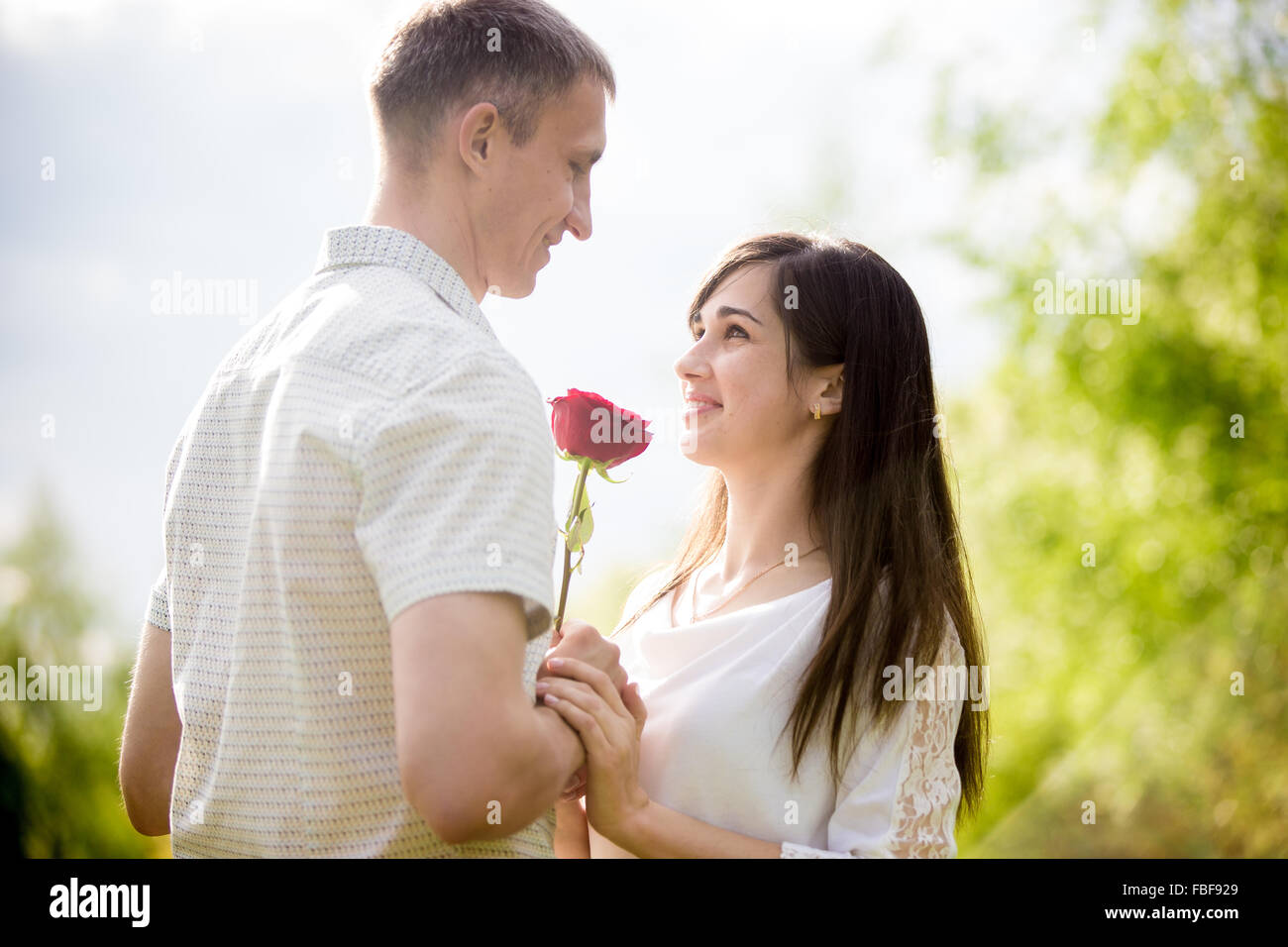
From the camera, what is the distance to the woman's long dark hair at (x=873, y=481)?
226cm

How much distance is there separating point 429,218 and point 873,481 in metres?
1.24

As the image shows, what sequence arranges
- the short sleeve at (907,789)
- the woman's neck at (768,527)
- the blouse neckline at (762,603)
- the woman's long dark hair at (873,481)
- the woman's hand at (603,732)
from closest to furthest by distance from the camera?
the woman's hand at (603,732) < the short sleeve at (907,789) < the woman's long dark hair at (873,481) < the blouse neckline at (762,603) < the woman's neck at (768,527)

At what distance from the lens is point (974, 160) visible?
9.66m

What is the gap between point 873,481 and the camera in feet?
8.26

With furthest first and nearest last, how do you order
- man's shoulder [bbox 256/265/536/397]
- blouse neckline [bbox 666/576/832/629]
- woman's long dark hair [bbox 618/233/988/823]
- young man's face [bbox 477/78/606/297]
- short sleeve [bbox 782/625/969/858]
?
1. blouse neckline [bbox 666/576/832/629]
2. woman's long dark hair [bbox 618/233/988/823]
3. short sleeve [bbox 782/625/969/858]
4. young man's face [bbox 477/78/606/297]
5. man's shoulder [bbox 256/265/536/397]

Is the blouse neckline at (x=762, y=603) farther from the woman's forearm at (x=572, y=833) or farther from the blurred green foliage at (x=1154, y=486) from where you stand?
the blurred green foliage at (x=1154, y=486)

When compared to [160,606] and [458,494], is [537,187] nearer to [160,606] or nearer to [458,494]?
[458,494]

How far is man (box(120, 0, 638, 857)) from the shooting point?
1.26 meters

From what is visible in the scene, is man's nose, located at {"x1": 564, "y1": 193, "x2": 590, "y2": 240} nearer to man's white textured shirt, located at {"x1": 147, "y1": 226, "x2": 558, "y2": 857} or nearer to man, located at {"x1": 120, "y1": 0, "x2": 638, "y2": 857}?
man, located at {"x1": 120, "y1": 0, "x2": 638, "y2": 857}

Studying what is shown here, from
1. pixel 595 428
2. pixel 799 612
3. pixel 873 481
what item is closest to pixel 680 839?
pixel 799 612

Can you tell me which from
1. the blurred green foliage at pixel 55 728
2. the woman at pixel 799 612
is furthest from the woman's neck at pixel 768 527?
the blurred green foliage at pixel 55 728

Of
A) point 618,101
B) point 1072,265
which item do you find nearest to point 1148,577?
point 1072,265

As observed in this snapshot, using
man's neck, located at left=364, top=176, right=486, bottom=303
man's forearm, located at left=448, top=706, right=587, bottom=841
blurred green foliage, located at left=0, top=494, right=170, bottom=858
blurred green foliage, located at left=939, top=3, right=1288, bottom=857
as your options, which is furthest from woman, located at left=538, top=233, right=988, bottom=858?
blurred green foliage, located at left=939, top=3, right=1288, bottom=857
